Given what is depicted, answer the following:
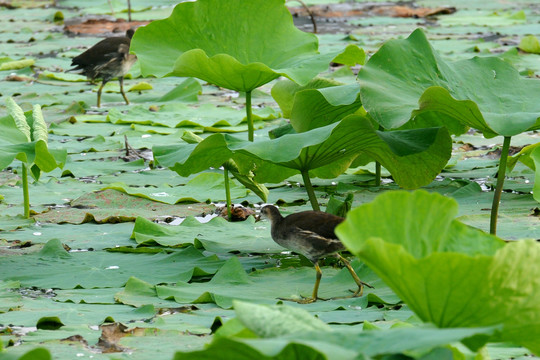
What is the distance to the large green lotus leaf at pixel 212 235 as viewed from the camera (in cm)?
291

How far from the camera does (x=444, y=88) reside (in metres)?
2.59

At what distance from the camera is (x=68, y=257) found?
9.13 ft

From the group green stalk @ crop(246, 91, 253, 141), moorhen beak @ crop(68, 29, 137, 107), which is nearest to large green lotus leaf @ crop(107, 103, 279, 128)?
moorhen beak @ crop(68, 29, 137, 107)

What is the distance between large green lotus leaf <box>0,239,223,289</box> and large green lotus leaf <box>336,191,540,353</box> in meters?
1.34

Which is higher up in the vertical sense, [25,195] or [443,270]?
[443,270]

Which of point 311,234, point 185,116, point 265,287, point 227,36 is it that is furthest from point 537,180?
point 185,116

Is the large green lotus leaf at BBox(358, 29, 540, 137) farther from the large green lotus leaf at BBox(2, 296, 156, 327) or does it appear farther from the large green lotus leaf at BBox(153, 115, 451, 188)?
the large green lotus leaf at BBox(2, 296, 156, 327)

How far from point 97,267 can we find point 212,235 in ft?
1.51

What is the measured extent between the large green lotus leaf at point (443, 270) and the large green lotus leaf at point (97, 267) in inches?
52.8

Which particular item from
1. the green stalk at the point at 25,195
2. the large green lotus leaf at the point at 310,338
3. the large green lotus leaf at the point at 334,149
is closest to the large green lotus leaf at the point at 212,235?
the large green lotus leaf at the point at 334,149

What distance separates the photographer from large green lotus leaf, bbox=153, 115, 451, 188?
2557 millimetres

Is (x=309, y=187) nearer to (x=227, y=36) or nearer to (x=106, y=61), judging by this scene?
(x=227, y=36)

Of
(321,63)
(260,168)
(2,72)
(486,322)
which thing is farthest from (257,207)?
(2,72)

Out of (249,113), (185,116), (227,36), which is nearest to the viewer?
(249,113)
